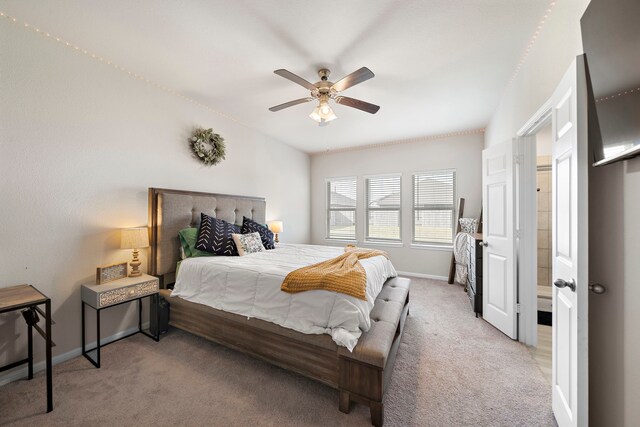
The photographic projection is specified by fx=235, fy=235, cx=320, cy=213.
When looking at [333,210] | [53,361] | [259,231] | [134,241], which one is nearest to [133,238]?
[134,241]

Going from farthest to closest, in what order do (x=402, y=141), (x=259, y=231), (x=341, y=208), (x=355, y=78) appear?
(x=341, y=208) → (x=402, y=141) → (x=259, y=231) → (x=355, y=78)

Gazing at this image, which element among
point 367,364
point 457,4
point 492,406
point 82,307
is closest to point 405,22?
point 457,4

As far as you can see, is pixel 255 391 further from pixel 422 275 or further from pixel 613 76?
pixel 422 275

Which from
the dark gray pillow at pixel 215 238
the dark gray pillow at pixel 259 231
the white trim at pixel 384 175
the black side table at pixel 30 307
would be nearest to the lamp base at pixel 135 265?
the dark gray pillow at pixel 215 238

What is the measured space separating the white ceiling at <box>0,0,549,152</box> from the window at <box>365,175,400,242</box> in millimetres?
2042

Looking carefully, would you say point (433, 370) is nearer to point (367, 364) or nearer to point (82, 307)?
point (367, 364)

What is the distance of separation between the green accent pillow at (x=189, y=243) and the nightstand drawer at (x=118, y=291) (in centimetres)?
42

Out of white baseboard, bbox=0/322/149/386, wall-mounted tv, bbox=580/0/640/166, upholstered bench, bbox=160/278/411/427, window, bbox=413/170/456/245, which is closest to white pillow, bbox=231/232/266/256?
upholstered bench, bbox=160/278/411/427

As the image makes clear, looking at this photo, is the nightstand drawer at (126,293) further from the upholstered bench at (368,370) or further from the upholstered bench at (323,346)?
the upholstered bench at (368,370)

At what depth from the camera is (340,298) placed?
1646 millimetres

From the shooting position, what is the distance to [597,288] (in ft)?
3.66

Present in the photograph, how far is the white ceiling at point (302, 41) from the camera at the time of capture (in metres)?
1.67

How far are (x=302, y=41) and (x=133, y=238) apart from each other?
7.80 ft

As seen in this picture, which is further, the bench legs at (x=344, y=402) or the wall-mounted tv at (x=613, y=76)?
the bench legs at (x=344, y=402)
